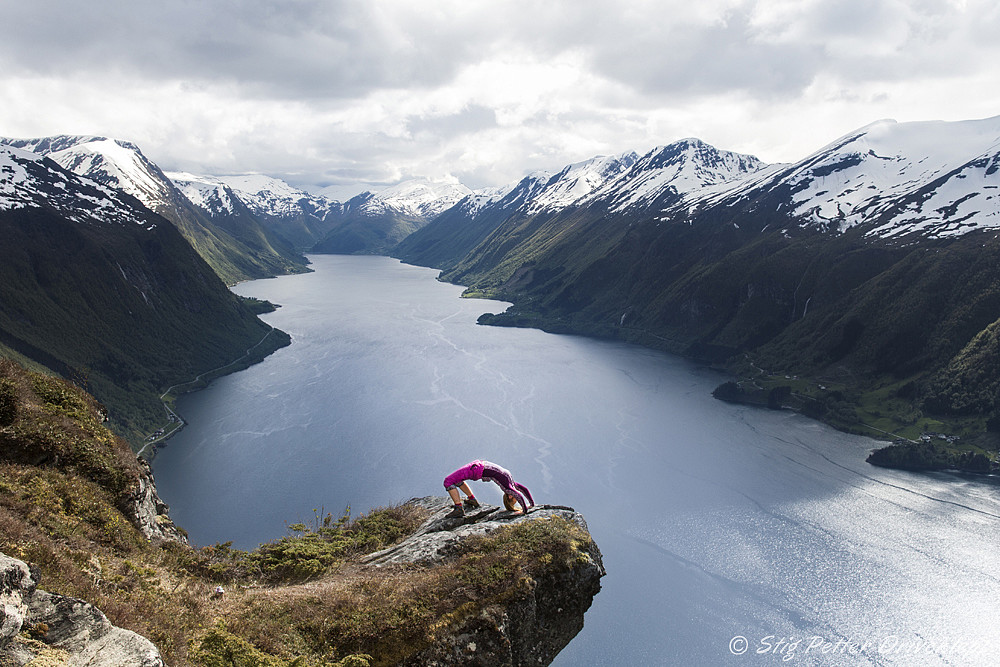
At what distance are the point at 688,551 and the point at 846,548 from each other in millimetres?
16795

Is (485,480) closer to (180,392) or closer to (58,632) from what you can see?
(58,632)

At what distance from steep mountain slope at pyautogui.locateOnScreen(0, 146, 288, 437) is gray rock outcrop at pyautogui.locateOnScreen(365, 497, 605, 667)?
87.1 m

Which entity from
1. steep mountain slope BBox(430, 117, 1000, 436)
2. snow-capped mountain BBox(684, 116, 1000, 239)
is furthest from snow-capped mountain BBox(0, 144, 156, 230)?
snow-capped mountain BBox(684, 116, 1000, 239)

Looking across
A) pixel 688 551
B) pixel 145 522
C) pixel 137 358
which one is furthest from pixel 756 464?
pixel 137 358

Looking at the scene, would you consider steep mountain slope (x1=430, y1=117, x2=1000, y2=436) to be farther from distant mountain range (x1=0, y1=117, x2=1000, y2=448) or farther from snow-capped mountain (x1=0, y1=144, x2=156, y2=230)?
snow-capped mountain (x1=0, y1=144, x2=156, y2=230)

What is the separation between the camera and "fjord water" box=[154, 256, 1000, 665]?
164 feet

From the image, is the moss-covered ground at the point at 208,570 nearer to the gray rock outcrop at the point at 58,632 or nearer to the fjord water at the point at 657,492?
the gray rock outcrop at the point at 58,632

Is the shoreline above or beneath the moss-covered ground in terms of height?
beneath

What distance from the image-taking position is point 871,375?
11419 centimetres

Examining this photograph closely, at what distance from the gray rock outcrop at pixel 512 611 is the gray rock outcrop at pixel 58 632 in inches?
212

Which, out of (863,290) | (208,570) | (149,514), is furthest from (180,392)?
(863,290)

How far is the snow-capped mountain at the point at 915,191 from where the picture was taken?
5546 inches

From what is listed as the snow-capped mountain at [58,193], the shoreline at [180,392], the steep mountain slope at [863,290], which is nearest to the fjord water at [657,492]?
the shoreline at [180,392]

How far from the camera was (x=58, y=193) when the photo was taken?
145 m
